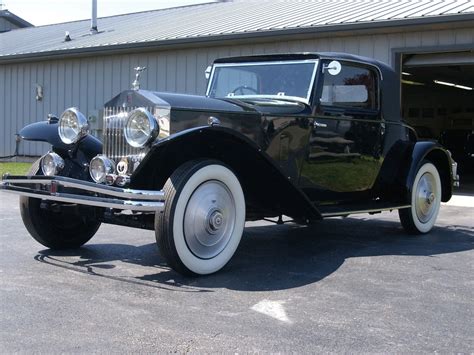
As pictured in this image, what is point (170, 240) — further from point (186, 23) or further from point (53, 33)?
point (53, 33)

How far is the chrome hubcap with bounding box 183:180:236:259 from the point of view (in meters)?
4.33

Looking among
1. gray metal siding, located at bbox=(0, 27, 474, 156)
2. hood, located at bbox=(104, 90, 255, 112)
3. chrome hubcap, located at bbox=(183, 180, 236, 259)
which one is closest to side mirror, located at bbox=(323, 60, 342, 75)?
hood, located at bbox=(104, 90, 255, 112)

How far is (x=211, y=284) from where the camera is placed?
4.26 metres

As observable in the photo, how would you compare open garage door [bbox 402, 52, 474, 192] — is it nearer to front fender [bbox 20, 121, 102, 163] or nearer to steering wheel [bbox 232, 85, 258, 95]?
steering wheel [bbox 232, 85, 258, 95]

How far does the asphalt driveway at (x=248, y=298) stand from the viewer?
3.16 meters

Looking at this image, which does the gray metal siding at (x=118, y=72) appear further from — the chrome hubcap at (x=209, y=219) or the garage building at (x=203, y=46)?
the chrome hubcap at (x=209, y=219)

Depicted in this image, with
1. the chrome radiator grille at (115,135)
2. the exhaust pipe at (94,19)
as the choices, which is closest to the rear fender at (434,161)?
Result: the chrome radiator grille at (115,135)

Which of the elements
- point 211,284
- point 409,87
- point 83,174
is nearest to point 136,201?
point 211,284

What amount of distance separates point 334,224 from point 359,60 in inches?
89.7

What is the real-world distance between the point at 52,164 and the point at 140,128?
104cm

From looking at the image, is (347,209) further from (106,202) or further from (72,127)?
(72,127)

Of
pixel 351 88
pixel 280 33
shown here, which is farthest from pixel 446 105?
pixel 351 88

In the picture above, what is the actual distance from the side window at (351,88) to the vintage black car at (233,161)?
0.06 ft

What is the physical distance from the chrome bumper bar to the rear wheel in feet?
1.65
